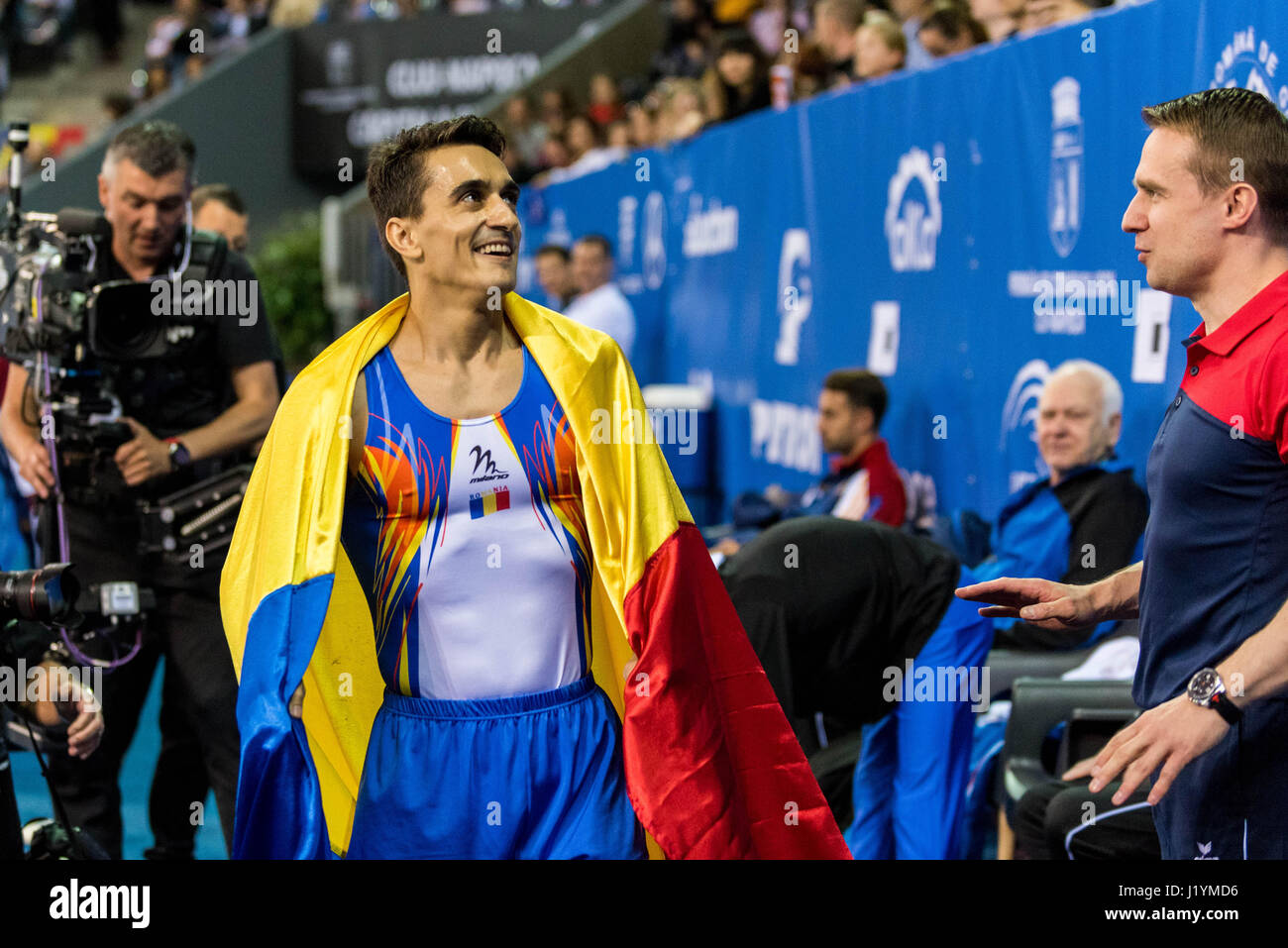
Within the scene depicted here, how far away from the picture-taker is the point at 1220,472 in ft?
8.26

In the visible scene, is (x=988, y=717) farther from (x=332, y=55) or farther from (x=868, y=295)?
(x=332, y=55)

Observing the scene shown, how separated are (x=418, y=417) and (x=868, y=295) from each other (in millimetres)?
5256

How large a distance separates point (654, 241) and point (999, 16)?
4.66 meters

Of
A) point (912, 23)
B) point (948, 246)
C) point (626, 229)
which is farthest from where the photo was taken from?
point (626, 229)

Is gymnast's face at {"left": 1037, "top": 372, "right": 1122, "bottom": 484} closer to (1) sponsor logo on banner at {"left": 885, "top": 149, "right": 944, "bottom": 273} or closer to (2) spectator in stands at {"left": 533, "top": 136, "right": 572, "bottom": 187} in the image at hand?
(1) sponsor logo on banner at {"left": 885, "top": 149, "right": 944, "bottom": 273}

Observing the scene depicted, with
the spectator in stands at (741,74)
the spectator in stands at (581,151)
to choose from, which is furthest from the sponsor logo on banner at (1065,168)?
the spectator in stands at (581,151)

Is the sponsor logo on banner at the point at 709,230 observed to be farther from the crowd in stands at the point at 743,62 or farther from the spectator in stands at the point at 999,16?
the spectator in stands at the point at 999,16

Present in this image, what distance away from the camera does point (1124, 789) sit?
240 centimetres

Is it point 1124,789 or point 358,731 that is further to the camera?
Result: point 358,731

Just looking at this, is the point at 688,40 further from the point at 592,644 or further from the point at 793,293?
the point at 592,644

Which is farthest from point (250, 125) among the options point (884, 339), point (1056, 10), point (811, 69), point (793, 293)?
point (1056, 10)

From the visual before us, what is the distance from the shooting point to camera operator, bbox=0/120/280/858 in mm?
4289
